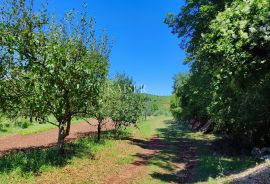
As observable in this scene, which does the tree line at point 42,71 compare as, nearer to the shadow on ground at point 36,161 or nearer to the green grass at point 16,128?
the shadow on ground at point 36,161

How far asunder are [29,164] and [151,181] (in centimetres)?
637

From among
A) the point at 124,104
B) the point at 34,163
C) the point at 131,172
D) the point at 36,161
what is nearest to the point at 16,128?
the point at 124,104

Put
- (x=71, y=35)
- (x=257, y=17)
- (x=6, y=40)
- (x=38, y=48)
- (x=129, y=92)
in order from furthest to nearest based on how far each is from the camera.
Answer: (x=129, y=92) < (x=71, y=35) < (x=38, y=48) < (x=6, y=40) < (x=257, y=17)

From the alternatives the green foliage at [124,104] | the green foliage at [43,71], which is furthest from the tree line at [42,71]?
the green foliage at [124,104]

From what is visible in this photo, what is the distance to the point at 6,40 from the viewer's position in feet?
51.0

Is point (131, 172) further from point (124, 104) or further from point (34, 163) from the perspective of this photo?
point (124, 104)

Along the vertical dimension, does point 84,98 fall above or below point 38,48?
below

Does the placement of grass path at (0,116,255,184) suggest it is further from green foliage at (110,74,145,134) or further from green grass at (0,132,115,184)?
green foliage at (110,74,145,134)

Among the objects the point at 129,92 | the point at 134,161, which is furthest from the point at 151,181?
the point at 129,92

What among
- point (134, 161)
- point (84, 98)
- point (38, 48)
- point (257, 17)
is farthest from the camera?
point (134, 161)

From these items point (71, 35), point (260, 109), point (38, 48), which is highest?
point (71, 35)

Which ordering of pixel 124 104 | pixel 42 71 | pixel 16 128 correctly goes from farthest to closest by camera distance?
pixel 16 128, pixel 124 104, pixel 42 71

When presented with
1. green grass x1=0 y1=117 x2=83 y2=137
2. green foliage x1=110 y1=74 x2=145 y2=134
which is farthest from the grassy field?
green grass x1=0 y1=117 x2=83 y2=137

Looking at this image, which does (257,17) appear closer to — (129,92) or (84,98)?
(84,98)
